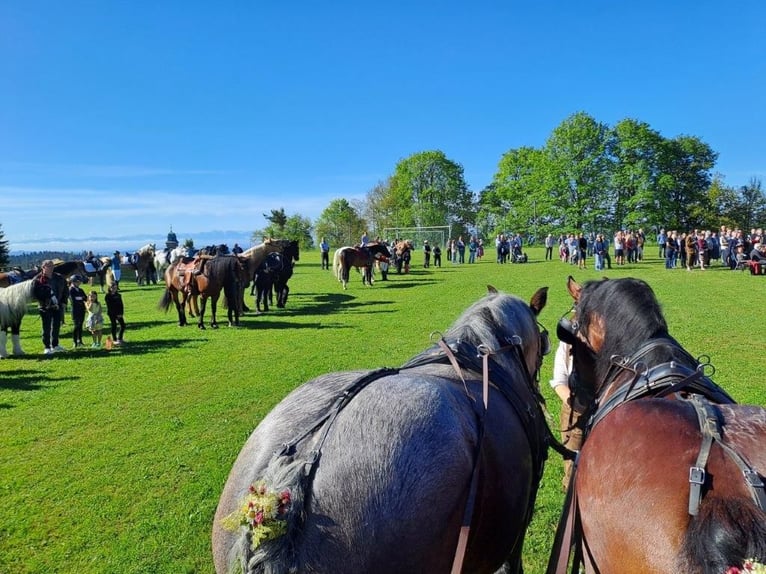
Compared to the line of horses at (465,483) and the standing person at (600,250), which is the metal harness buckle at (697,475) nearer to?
the line of horses at (465,483)

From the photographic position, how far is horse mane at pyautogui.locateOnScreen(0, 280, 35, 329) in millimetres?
10562

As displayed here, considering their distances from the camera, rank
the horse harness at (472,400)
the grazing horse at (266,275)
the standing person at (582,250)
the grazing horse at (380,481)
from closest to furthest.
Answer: the grazing horse at (380,481) < the horse harness at (472,400) < the grazing horse at (266,275) < the standing person at (582,250)

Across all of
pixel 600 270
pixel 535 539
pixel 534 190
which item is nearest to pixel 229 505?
pixel 535 539

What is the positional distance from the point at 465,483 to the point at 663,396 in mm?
1223

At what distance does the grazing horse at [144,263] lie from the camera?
27.8m

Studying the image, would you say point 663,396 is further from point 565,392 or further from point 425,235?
point 425,235

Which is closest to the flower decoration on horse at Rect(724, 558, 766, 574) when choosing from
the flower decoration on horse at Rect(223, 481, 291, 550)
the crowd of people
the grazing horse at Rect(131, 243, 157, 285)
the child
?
the flower decoration on horse at Rect(223, 481, 291, 550)

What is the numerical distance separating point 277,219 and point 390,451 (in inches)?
2340

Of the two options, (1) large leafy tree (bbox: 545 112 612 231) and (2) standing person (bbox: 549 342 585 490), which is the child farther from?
(1) large leafy tree (bbox: 545 112 612 231)

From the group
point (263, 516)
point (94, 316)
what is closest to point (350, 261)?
point (94, 316)

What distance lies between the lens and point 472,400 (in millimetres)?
2188

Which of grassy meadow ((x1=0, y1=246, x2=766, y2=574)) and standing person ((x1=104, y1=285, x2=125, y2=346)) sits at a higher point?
standing person ((x1=104, y1=285, x2=125, y2=346))

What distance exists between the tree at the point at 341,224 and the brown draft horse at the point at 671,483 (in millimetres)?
62789

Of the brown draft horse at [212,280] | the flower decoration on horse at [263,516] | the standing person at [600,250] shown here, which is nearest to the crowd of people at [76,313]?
the brown draft horse at [212,280]
